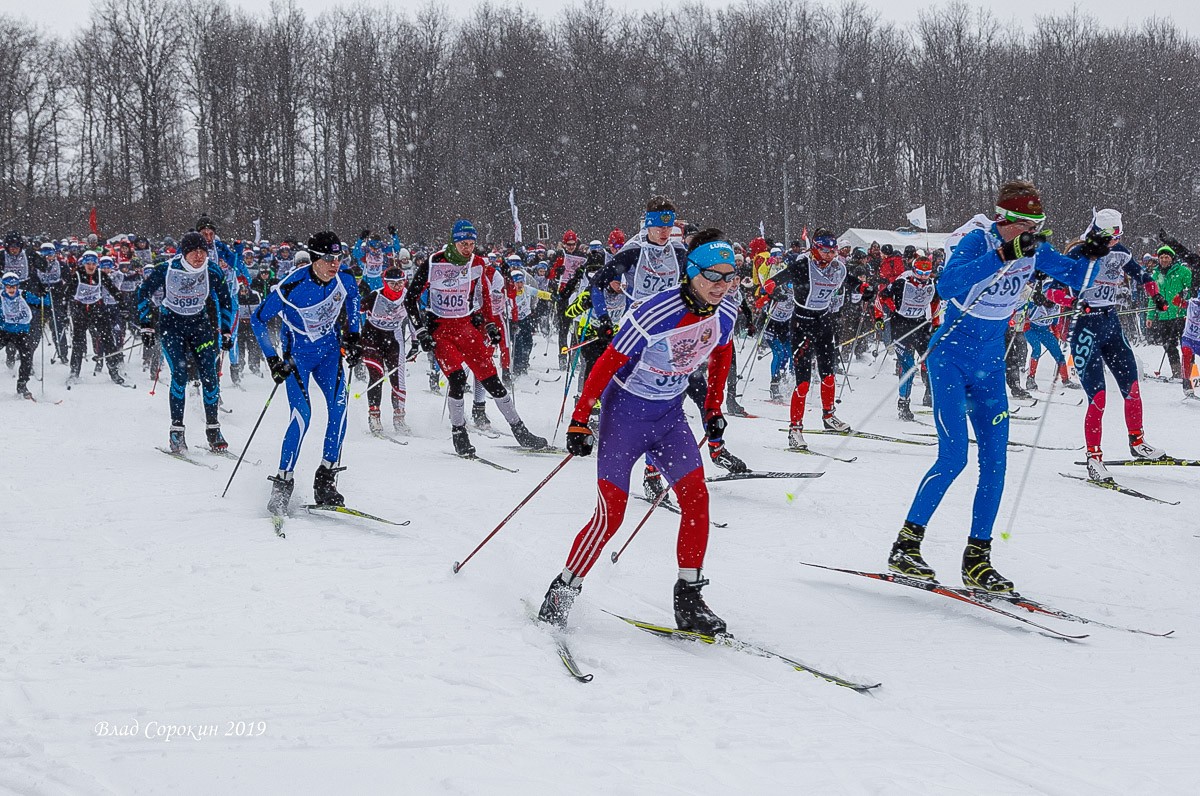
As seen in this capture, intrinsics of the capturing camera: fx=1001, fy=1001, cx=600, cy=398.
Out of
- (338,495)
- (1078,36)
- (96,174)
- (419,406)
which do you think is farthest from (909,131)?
(338,495)

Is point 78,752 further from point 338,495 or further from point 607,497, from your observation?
point 338,495

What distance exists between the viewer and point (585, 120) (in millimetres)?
42719

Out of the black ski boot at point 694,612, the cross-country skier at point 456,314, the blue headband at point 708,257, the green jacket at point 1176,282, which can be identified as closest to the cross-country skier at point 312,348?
the cross-country skier at point 456,314

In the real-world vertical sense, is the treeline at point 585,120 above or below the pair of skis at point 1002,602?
above

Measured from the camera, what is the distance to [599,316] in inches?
363

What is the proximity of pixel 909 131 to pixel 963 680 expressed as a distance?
1823 inches

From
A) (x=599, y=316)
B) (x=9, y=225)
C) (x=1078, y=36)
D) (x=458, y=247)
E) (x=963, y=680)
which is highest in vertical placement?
(x=1078, y=36)

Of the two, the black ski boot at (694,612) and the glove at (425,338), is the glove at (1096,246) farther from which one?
the glove at (425,338)

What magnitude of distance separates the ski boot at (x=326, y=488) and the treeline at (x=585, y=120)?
34.0 metres

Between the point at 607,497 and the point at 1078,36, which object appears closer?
the point at 607,497

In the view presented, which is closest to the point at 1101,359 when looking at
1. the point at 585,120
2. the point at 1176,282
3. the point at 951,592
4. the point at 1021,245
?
the point at 1021,245

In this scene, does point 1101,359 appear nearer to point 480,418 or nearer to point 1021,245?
point 1021,245

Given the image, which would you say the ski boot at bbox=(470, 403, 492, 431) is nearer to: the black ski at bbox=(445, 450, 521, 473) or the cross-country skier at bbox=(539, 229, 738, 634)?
the black ski at bbox=(445, 450, 521, 473)

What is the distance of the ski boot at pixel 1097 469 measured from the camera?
340 inches
